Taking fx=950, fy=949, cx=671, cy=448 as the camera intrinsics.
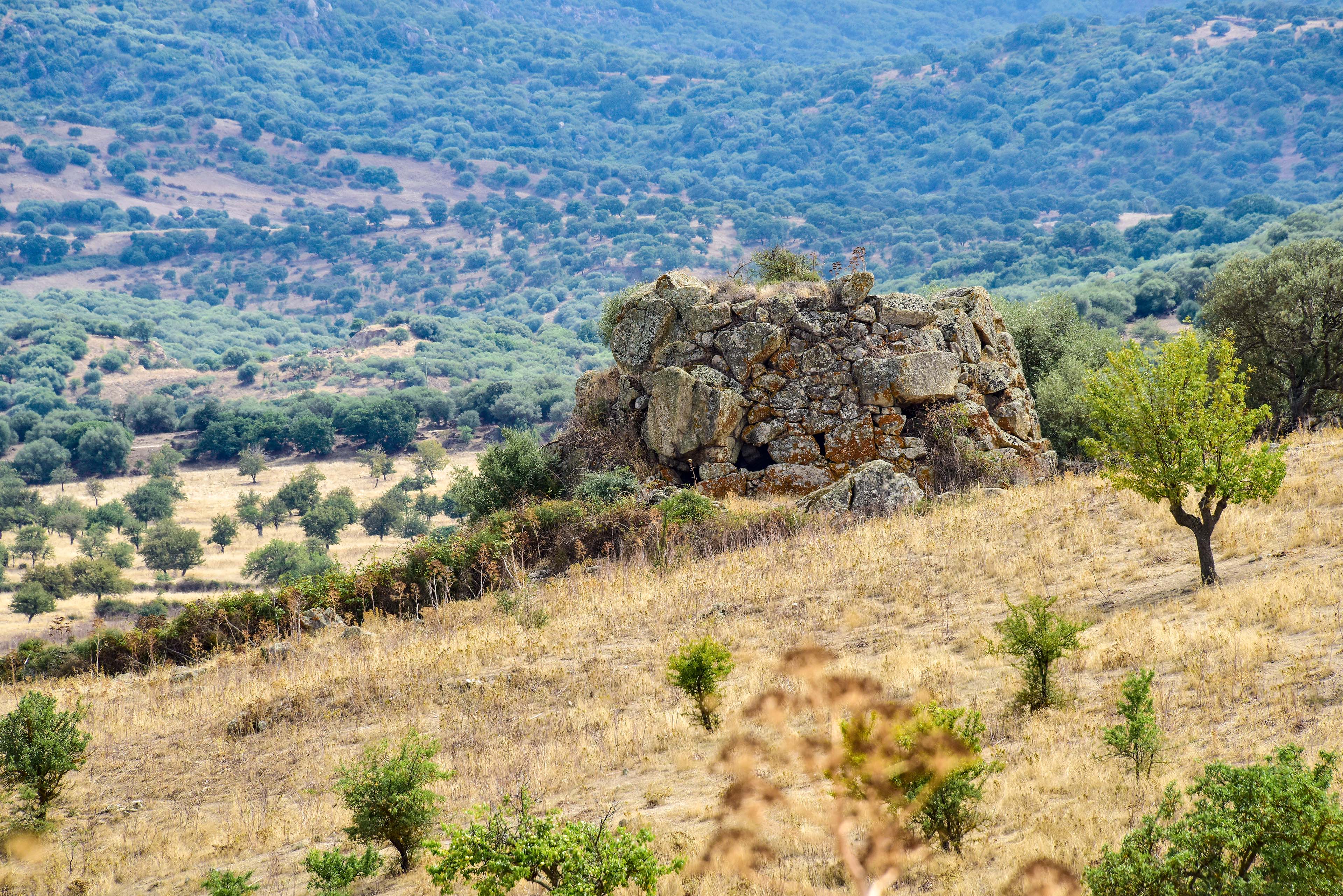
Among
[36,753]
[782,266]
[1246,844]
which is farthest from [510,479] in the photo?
[1246,844]

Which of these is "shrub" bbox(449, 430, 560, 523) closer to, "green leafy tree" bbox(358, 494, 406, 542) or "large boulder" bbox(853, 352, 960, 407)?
"large boulder" bbox(853, 352, 960, 407)

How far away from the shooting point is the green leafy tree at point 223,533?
61094 mm

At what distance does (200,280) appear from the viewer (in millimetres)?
195000

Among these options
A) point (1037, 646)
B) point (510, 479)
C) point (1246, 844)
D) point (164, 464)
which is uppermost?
point (1246, 844)

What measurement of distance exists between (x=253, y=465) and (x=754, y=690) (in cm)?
7374

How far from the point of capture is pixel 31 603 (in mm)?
48062

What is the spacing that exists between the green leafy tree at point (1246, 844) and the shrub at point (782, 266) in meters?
20.6

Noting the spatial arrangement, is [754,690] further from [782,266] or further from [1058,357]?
[1058,357]

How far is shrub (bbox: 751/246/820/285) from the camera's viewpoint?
25094 mm

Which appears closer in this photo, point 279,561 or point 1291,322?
point 1291,322

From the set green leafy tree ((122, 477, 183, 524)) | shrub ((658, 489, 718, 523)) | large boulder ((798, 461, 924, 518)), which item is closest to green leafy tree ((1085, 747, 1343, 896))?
large boulder ((798, 461, 924, 518))

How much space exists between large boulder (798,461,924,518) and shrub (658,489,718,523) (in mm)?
1874

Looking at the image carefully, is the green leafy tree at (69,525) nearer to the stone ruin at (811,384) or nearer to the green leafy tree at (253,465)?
the green leafy tree at (253,465)

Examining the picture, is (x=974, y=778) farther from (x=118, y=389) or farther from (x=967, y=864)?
(x=118, y=389)
